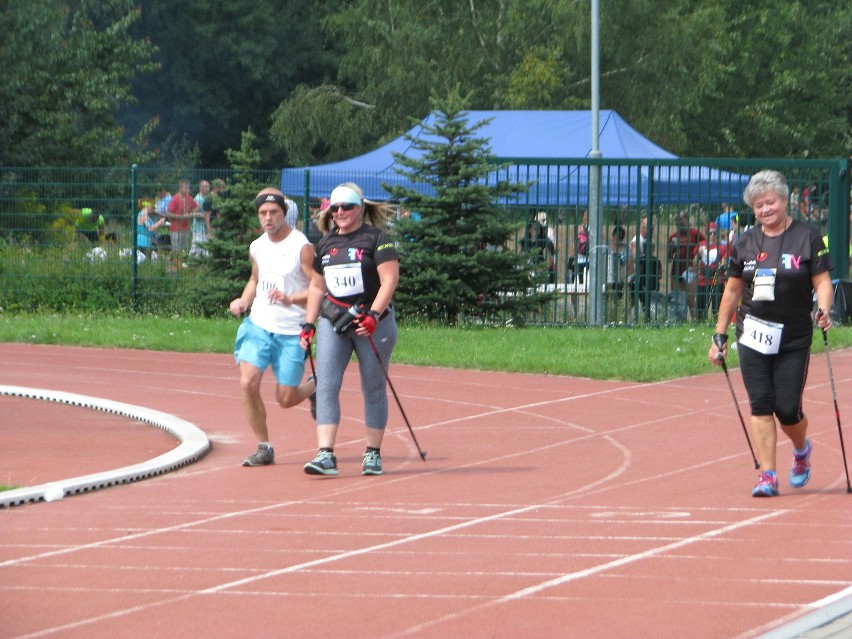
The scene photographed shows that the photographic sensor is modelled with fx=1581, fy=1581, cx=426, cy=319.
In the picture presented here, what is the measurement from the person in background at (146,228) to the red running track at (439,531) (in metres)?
9.47

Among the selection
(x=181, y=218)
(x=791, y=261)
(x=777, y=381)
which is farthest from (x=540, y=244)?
(x=791, y=261)

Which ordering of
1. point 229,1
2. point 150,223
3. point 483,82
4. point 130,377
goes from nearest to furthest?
point 130,377
point 150,223
point 483,82
point 229,1

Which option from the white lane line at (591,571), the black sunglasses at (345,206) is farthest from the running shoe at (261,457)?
the white lane line at (591,571)

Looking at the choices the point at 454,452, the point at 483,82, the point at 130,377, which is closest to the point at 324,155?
the point at 483,82

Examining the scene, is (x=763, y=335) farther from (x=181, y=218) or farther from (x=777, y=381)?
(x=181, y=218)

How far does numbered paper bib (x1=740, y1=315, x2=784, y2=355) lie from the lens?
29.8ft

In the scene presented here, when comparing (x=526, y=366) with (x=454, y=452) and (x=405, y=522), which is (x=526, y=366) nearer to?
(x=454, y=452)

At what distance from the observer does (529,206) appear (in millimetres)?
21984

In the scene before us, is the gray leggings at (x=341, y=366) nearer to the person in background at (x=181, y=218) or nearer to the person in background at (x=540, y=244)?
the person in background at (x=540, y=244)

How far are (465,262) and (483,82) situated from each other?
31030mm

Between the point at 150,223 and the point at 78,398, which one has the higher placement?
the point at 150,223

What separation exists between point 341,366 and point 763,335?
2708 mm

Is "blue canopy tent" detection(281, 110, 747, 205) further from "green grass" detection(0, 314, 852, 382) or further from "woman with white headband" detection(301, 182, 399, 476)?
"woman with white headband" detection(301, 182, 399, 476)

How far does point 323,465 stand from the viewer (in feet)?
32.9
